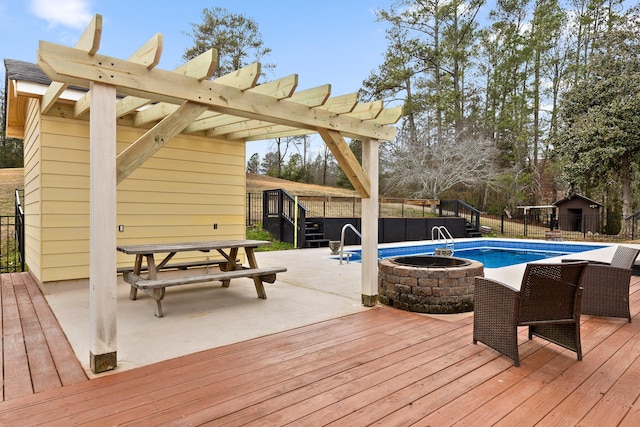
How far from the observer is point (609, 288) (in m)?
3.75

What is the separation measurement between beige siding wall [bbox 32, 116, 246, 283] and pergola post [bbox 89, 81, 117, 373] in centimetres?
279

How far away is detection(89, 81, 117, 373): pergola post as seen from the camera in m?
2.47

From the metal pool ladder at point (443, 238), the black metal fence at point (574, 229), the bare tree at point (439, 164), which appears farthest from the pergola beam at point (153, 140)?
the bare tree at point (439, 164)

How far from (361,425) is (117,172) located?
2174mm

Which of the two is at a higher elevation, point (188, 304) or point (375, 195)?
point (375, 195)

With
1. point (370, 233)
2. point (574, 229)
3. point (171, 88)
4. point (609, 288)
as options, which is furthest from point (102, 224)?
point (574, 229)

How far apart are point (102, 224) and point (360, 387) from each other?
6.38 feet

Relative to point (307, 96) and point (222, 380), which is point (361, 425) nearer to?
point (222, 380)

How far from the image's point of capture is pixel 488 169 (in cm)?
1906

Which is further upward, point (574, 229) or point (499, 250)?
point (574, 229)

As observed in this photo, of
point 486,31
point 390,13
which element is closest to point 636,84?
point 486,31

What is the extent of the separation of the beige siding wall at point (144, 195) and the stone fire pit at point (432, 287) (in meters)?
3.13

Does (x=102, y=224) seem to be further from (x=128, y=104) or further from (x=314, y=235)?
(x=314, y=235)

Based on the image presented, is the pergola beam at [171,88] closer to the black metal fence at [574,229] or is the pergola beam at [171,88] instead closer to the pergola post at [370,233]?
the pergola post at [370,233]
